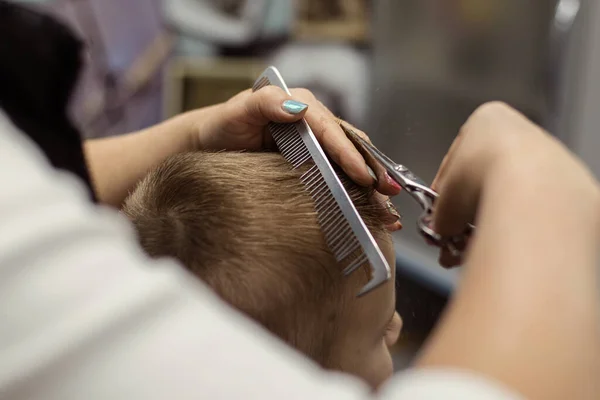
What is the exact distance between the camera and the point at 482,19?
1269 millimetres

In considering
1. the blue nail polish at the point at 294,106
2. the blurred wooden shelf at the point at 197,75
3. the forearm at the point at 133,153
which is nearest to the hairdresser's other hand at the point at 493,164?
the blue nail polish at the point at 294,106

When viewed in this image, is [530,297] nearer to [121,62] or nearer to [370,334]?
[370,334]

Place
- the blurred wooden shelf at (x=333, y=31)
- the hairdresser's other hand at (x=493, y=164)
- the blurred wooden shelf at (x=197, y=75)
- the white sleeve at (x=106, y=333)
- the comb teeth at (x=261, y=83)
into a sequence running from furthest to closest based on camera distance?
the blurred wooden shelf at (x=333, y=31)
the blurred wooden shelf at (x=197, y=75)
the comb teeth at (x=261, y=83)
the hairdresser's other hand at (x=493, y=164)
the white sleeve at (x=106, y=333)

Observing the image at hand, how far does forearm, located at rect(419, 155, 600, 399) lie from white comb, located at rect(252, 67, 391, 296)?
12 cm

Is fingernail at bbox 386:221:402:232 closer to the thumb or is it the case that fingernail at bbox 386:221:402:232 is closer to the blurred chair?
the thumb

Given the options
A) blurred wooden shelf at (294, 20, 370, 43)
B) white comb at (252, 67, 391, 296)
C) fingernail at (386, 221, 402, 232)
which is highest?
white comb at (252, 67, 391, 296)

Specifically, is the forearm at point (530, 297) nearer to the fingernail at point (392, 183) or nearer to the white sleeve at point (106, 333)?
the white sleeve at point (106, 333)

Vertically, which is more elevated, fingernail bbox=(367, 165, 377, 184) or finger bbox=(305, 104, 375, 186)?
finger bbox=(305, 104, 375, 186)

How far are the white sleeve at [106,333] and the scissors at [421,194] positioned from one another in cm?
23

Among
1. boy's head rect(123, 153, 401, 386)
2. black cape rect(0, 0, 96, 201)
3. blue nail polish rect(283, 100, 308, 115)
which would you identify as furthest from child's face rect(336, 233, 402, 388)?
black cape rect(0, 0, 96, 201)

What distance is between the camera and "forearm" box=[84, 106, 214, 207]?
2.42 ft

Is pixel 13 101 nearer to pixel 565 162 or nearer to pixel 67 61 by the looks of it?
pixel 67 61

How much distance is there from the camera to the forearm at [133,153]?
2.42ft

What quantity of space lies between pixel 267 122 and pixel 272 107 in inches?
1.1
